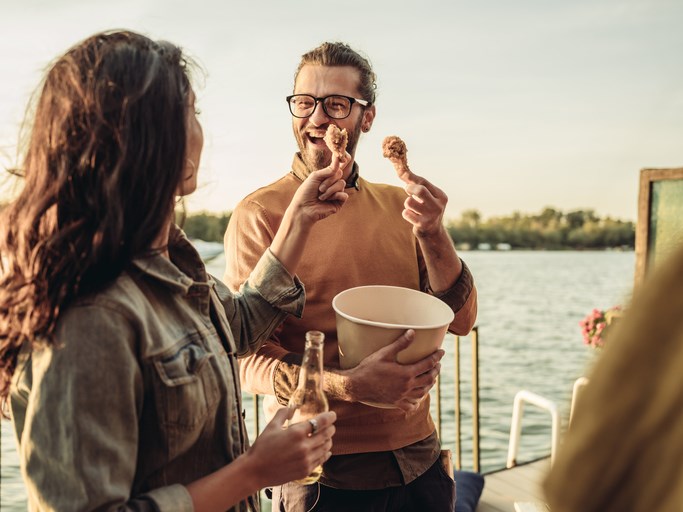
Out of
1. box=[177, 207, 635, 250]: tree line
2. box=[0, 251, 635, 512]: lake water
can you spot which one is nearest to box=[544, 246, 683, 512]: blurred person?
box=[0, 251, 635, 512]: lake water

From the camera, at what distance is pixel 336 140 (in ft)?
5.60

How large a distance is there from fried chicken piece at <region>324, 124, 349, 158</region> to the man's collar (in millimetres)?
132

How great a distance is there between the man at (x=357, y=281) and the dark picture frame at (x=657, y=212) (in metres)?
2.60

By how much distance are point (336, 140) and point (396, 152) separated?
190 mm

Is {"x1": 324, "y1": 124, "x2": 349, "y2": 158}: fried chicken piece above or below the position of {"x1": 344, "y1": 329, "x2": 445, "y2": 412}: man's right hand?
above

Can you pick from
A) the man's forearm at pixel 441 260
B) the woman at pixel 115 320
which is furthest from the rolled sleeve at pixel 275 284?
the man's forearm at pixel 441 260

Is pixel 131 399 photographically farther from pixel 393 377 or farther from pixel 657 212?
pixel 657 212

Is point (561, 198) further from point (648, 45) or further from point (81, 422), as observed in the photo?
point (81, 422)

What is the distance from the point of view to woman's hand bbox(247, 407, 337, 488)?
102cm

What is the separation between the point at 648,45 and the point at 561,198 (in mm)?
11591

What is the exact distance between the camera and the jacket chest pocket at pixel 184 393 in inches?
37.5

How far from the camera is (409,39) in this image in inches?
806

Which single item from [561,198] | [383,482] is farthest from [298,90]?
[561,198]

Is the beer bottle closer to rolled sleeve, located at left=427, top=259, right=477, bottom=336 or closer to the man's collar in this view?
rolled sleeve, located at left=427, top=259, right=477, bottom=336
